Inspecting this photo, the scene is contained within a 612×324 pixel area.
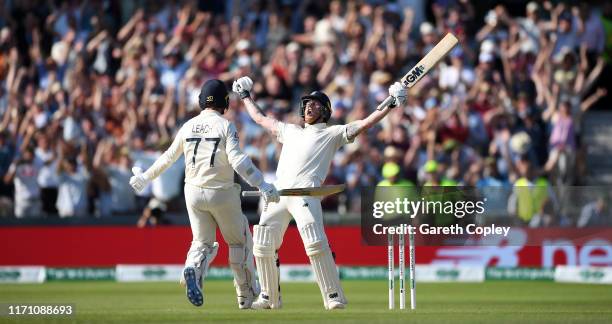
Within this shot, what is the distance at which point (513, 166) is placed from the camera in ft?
61.1

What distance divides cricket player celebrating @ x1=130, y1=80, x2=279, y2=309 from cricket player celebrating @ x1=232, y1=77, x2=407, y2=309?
0.27 metres

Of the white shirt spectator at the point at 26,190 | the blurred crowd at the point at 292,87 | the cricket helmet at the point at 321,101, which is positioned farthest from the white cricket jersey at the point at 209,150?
the white shirt spectator at the point at 26,190

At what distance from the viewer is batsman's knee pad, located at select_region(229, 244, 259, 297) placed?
11.5m

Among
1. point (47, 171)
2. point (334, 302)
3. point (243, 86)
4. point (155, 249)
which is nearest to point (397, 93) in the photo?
point (243, 86)

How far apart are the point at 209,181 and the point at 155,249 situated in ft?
25.3

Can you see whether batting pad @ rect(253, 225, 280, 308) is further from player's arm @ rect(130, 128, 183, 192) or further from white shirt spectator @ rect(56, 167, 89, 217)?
white shirt spectator @ rect(56, 167, 89, 217)

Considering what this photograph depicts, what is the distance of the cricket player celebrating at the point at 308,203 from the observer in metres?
11.2

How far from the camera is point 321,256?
11.2 m

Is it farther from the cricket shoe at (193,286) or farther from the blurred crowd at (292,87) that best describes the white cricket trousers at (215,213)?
the blurred crowd at (292,87)

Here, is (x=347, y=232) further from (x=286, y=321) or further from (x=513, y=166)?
(x=286, y=321)

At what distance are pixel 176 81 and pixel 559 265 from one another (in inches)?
253

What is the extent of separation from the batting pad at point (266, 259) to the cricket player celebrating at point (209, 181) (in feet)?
0.55

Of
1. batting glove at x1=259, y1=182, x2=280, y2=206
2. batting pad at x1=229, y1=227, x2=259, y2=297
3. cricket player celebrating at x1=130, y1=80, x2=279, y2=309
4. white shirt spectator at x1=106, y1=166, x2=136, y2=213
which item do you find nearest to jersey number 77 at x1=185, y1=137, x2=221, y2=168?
cricket player celebrating at x1=130, y1=80, x2=279, y2=309

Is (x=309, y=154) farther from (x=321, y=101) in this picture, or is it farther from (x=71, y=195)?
(x=71, y=195)
